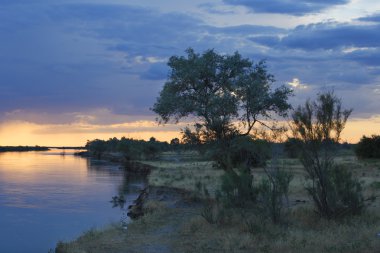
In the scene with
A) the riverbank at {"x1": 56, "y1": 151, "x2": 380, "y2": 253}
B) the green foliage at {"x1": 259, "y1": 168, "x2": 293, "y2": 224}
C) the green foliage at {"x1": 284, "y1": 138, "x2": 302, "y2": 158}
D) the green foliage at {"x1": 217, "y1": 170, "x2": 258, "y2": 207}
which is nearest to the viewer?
the riverbank at {"x1": 56, "y1": 151, "x2": 380, "y2": 253}

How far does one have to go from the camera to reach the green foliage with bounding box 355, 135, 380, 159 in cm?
5938

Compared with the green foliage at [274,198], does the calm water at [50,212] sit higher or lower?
lower

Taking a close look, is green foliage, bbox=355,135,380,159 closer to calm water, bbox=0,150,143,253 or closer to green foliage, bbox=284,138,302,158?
calm water, bbox=0,150,143,253

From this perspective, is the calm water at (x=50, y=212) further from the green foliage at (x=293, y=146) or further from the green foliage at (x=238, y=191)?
the green foliage at (x=293, y=146)

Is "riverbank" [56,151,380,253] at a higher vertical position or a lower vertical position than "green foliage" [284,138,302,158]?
lower

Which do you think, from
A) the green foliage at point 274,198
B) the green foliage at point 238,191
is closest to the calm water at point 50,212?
the green foliage at point 238,191

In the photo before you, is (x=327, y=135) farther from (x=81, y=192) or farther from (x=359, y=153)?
(x=359, y=153)

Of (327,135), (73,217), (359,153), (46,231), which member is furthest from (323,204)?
(359,153)

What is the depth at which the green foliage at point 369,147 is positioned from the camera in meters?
59.4

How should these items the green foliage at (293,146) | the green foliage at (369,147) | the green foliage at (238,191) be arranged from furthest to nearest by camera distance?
the green foliage at (369,147), the green foliage at (238,191), the green foliage at (293,146)

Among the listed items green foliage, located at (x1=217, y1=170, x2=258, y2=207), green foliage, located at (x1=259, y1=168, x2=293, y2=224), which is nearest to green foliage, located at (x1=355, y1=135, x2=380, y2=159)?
green foliage, located at (x1=217, y1=170, x2=258, y2=207)

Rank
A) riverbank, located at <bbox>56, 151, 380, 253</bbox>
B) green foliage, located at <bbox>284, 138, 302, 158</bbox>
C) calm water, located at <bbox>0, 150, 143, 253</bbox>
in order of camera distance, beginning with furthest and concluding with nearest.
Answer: calm water, located at <bbox>0, 150, 143, 253</bbox>
green foliage, located at <bbox>284, 138, 302, 158</bbox>
riverbank, located at <bbox>56, 151, 380, 253</bbox>

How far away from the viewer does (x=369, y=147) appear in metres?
60.4

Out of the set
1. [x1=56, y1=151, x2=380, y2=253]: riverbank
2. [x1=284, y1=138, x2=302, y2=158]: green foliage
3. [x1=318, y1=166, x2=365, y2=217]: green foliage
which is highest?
[x1=284, y1=138, x2=302, y2=158]: green foliage
